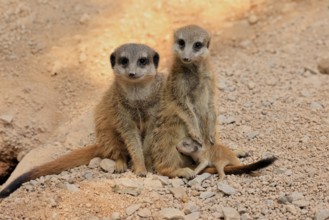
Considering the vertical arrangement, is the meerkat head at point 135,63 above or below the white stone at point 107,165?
above

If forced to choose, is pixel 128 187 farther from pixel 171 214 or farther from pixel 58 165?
pixel 58 165

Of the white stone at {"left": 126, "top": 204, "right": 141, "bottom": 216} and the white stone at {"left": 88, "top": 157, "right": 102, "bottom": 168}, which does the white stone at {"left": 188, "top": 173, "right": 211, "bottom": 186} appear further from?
the white stone at {"left": 88, "top": 157, "right": 102, "bottom": 168}

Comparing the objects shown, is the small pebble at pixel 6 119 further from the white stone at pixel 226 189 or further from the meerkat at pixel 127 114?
the white stone at pixel 226 189

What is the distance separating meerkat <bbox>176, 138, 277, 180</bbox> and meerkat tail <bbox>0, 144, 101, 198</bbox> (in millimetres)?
467

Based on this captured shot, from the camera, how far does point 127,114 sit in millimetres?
2812

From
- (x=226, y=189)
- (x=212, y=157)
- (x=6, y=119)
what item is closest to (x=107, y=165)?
(x=212, y=157)

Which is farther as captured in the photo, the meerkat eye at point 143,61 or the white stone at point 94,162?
the white stone at point 94,162

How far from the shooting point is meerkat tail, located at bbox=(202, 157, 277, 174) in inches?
101

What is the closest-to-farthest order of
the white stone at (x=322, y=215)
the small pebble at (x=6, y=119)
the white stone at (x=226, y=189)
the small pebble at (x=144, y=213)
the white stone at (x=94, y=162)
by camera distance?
the white stone at (x=322, y=215), the small pebble at (x=144, y=213), the white stone at (x=226, y=189), the white stone at (x=94, y=162), the small pebble at (x=6, y=119)

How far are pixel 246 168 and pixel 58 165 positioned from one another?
924 mm

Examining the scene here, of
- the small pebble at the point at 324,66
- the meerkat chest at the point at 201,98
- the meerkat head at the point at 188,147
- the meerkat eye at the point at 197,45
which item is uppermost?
the meerkat eye at the point at 197,45

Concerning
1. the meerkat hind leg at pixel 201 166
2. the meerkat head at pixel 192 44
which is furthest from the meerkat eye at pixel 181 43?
the meerkat hind leg at pixel 201 166

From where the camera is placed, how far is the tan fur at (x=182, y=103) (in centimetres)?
276

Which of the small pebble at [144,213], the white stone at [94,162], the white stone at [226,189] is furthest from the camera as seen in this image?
the white stone at [94,162]
